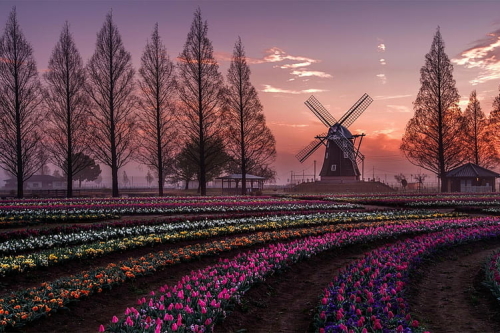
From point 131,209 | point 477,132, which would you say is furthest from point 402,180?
point 131,209

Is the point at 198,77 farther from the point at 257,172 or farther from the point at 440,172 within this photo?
the point at 257,172

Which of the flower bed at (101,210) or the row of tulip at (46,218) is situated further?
the flower bed at (101,210)

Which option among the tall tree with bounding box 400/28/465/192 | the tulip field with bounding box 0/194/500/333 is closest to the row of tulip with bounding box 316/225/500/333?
the tulip field with bounding box 0/194/500/333

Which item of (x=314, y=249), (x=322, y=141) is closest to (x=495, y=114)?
(x=322, y=141)

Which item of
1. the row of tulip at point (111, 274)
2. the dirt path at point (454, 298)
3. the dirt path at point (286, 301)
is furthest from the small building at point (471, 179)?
the dirt path at point (286, 301)

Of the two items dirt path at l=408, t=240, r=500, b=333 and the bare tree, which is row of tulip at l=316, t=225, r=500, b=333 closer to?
dirt path at l=408, t=240, r=500, b=333

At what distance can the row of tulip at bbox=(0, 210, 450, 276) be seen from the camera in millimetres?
9102

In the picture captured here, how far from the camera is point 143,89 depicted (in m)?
36.9

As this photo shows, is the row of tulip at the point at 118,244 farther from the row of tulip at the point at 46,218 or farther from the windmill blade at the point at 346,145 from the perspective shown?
the windmill blade at the point at 346,145

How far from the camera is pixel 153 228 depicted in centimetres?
1421

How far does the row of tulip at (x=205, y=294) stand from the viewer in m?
5.31

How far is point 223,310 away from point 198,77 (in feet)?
110

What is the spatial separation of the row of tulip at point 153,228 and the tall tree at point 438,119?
86.5 feet

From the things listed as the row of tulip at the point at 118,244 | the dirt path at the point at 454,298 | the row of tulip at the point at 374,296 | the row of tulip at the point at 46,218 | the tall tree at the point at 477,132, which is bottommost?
the dirt path at the point at 454,298
